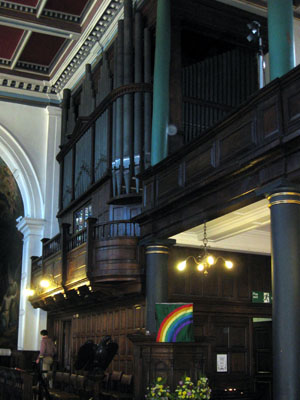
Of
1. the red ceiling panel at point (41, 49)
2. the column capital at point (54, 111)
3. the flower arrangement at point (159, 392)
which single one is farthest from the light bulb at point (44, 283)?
the flower arrangement at point (159, 392)

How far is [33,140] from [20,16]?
Result: 5.02m

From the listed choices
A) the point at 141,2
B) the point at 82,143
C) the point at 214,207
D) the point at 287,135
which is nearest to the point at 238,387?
the point at 214,207

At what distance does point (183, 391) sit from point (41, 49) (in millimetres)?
13718

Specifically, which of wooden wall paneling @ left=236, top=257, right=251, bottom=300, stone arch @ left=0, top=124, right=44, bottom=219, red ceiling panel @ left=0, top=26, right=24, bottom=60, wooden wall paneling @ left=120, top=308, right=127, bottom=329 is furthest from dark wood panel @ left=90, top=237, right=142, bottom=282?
red ceiling panel @ left=0, top=26, right=24, bottom=60

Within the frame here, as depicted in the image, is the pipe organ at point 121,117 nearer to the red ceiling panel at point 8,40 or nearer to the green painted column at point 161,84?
the green painted column at point 161,84

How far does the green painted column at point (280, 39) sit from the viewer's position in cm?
925

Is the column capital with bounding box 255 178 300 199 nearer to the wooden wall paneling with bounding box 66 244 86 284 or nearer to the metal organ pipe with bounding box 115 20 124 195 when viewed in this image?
the metal organ pipe with bounding box 115 20 124 195

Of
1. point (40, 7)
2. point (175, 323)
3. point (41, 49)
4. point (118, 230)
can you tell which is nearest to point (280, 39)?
point (175, 323)

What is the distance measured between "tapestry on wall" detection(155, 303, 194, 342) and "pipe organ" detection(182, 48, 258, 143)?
16.5 feet

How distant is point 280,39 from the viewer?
31.0 ft

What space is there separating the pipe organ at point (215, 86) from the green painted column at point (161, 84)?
1.05 m

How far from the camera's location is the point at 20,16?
17.1 meters

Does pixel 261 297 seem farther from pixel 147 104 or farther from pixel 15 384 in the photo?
pixel 15 384

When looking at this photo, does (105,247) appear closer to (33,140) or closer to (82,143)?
(82,143)
